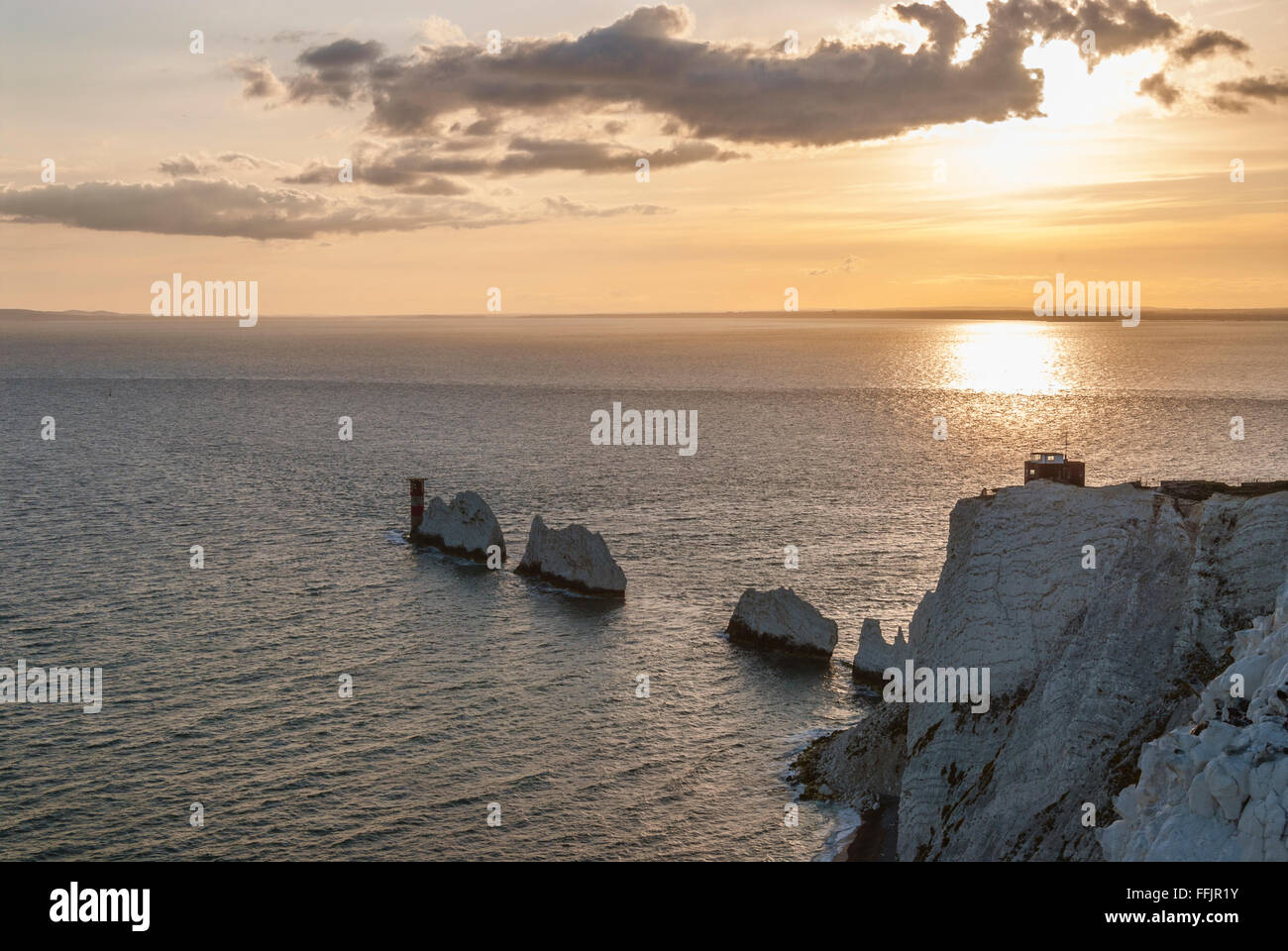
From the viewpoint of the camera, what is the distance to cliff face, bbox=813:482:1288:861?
30484 millimetres

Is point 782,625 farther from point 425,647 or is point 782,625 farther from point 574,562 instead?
point 425,647

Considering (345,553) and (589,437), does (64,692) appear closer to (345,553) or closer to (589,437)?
(345,553)

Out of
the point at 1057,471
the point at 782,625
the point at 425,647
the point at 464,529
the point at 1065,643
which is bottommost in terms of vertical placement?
the point at 425,647

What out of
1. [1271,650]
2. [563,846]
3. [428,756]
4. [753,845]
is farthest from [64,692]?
[1271,650]

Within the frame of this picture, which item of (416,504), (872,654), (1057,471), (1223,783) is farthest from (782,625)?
(1223,783)

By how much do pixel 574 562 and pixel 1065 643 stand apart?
43901 millimetres

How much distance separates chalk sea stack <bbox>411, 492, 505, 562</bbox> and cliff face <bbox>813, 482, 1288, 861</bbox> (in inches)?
1934

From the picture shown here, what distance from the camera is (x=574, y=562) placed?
75750 millimetres

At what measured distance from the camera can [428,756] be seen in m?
48.3

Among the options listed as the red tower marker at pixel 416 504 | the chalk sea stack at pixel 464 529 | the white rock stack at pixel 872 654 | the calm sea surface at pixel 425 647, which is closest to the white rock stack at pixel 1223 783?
the calm sea surface at pixel 425 647

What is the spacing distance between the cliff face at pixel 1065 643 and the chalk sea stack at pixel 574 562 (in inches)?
1390

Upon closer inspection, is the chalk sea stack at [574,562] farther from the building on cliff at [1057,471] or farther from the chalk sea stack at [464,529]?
the building on cliff at [1057,471]

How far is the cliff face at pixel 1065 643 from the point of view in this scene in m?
30.5

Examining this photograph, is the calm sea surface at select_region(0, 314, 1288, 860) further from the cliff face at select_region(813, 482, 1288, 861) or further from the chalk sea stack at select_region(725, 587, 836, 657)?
the cliff face at select_region(813, 482, 1288, 861)
